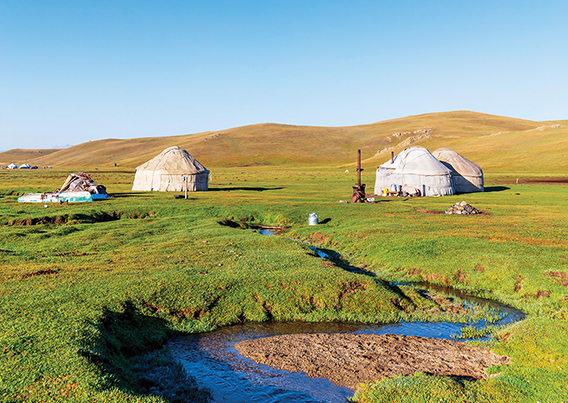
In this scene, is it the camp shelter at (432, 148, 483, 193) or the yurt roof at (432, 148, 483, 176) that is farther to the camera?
the yurt roof at (432, 148, 483, 176)

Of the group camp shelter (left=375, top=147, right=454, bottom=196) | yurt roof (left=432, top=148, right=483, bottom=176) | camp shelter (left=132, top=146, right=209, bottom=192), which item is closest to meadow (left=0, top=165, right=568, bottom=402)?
camp shelter (left=375, top=147, right=454, bottom=196)

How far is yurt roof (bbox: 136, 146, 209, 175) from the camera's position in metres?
55.2

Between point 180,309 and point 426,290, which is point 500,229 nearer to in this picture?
point 426,290

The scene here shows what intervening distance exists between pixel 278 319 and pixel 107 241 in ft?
46.1

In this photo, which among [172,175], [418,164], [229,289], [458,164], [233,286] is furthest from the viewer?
[458,164]

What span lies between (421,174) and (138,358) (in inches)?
1889

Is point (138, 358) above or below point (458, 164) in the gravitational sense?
below

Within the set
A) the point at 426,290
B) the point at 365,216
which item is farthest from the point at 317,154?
the point at 426,290

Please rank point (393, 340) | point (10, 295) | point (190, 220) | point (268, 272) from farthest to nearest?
point (190, 220) < point (268, 272) < point (10, 295) < point (393, 340)

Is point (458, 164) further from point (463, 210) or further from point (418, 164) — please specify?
point (463, 210)

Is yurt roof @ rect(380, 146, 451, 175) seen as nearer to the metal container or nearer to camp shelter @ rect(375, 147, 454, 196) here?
camp shelter @ rect(375, 147, 454, 196)

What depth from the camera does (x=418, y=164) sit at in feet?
176

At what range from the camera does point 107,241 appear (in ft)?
77.8

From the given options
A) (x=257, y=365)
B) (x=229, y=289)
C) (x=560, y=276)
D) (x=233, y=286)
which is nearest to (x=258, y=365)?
(x=257, y=365)
